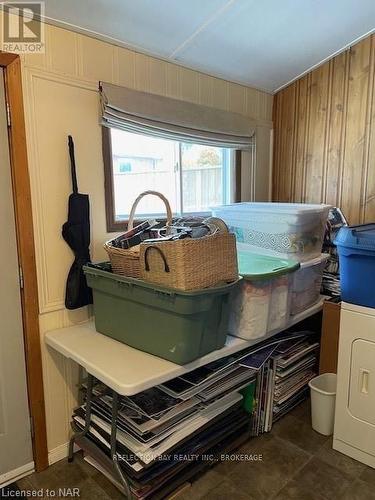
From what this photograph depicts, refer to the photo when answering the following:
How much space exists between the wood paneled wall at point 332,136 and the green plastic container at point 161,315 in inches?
60.5

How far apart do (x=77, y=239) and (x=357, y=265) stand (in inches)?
54.0

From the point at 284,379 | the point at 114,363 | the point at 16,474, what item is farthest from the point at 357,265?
the point at 16,474

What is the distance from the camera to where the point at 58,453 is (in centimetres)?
187

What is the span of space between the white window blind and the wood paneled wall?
384 millimetres

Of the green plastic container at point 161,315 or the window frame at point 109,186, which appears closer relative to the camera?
the green plastic container at point 161,315

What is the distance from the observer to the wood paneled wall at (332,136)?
→ 244 cm

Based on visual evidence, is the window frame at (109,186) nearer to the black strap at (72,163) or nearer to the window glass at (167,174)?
the window glass at (167,174)

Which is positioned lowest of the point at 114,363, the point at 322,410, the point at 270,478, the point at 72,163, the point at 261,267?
the point at 270,478

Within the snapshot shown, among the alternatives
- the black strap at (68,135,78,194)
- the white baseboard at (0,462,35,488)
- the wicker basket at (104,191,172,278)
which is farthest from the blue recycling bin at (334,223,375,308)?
the white baseboard at (0,462,35,488)

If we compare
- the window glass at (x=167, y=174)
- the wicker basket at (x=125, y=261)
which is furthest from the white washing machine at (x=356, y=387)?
the window glass at (x=167, y=174)

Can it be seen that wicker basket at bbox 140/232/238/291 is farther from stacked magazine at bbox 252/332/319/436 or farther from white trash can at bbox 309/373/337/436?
white trash can at bbox 309/373/337/436

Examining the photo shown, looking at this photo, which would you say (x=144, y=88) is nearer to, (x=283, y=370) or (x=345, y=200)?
(x=345, y=200)

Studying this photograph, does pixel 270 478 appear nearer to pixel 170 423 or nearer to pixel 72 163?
pixel 170 423

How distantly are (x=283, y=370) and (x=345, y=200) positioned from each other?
1.29 m
